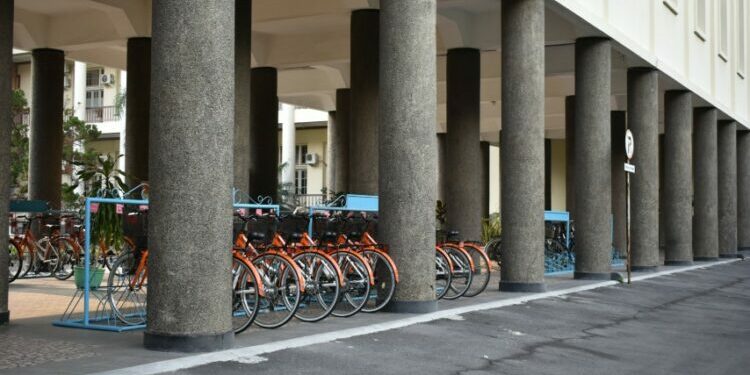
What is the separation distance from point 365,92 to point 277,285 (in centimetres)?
1000

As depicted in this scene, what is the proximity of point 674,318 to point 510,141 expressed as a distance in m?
4.16

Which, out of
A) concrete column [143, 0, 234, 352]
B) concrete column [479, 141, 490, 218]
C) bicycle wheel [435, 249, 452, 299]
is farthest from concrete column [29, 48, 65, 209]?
concrete column [479, 141, 490, 218]

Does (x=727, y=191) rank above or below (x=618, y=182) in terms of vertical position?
below

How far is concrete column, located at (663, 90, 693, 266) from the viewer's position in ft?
89.1

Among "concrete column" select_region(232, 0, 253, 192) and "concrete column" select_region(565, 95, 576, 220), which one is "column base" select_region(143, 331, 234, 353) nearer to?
"concrete column" select_region(232, 0, 253, 192)

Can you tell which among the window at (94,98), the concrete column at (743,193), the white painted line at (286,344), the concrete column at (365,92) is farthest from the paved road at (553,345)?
the window at (94,98)

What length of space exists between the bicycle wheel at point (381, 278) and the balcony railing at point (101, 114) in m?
42.9

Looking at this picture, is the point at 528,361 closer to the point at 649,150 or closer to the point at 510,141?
the point at 510,141

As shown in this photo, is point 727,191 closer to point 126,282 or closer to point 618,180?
point 618,180

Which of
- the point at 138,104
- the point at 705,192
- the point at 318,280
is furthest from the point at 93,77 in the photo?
the point at 318,280

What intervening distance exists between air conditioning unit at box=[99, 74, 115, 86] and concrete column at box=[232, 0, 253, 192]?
35.6 meters

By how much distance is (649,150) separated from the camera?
24.2 meters

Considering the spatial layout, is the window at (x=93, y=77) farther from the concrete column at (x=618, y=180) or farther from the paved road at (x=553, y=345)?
the paved road at (x=553, y=345)

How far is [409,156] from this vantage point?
510 inches
